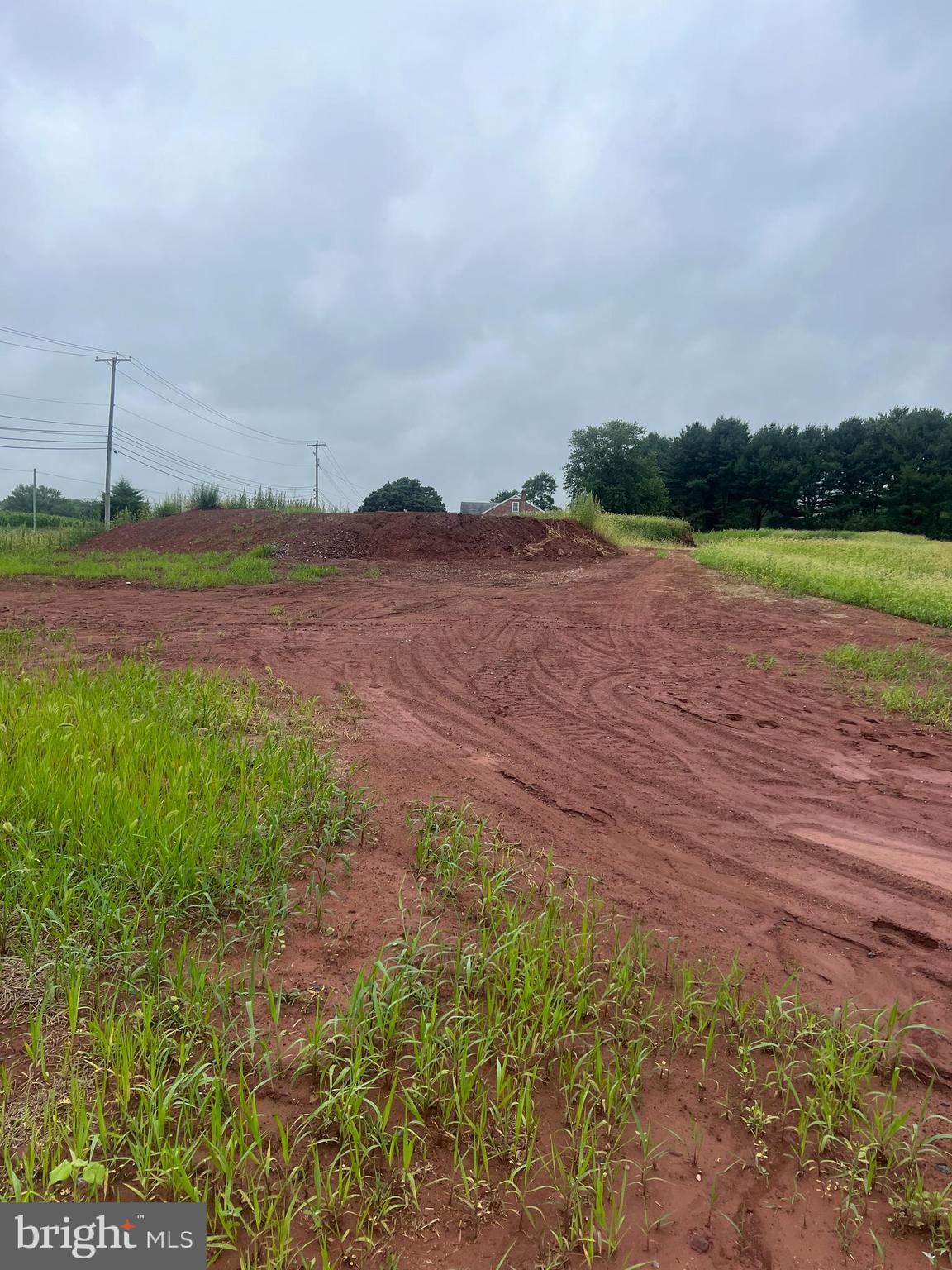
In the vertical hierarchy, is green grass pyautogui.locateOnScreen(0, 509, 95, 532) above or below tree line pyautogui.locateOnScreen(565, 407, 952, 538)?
below

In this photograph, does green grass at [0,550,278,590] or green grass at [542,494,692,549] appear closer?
green grass at [0,550,278,590]

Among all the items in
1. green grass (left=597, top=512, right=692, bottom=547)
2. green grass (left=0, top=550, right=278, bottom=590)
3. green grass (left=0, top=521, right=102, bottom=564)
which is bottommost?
green grass (left=0, top=550, right=278, bottom=590)

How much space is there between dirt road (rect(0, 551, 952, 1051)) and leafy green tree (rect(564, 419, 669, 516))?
1769 inches

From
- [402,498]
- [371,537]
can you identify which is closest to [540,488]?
[402,498]

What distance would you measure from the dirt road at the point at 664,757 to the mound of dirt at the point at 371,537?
356 inches

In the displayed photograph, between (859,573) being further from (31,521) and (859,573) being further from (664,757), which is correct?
(31,521)

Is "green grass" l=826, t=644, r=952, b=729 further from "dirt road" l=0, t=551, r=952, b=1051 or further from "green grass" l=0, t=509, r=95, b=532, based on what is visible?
"green grass" l=0, t=509, r=95, b=532

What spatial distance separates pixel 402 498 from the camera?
6656cm

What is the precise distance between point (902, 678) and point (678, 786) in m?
4.43

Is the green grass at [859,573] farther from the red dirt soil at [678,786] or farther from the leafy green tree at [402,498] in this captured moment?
the leafy green tree at [402,498]

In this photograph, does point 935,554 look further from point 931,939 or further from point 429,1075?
point 429,1075

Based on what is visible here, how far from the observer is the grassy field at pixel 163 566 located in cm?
1402

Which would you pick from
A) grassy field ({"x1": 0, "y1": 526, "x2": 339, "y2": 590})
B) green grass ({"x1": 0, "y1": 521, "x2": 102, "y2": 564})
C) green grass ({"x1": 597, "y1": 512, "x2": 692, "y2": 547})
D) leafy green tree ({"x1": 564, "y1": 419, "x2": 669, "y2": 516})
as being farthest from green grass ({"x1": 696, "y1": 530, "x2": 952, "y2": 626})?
leafy green tree ({"x1": 564, "y1": 419, "x2": 669, "y2": 516})

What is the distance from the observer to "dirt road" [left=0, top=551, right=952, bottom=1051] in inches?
120
